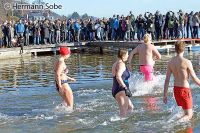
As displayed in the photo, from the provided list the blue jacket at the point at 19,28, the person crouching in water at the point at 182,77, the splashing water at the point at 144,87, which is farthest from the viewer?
the blue jacket at the point at 19,28

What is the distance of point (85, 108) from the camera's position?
12.3m

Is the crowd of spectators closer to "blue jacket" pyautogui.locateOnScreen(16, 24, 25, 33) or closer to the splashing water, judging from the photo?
"blue jacket" pyautogui.locateOnScreen(16, 24, 25, 33)

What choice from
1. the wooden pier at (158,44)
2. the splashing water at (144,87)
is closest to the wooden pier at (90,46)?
the wooden pier at (158,44)

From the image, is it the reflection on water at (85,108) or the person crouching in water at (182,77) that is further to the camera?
the reflection on water at (85,108)

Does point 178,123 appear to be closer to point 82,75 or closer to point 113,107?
point 113,107

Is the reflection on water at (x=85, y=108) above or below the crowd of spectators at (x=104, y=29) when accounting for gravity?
below

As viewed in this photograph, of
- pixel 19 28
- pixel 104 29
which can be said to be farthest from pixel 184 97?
pixel 104 29

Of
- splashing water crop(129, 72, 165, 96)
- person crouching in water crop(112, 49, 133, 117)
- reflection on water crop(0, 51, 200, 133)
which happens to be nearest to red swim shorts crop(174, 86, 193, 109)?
reflection on water crop(0, 51, 200, 133)

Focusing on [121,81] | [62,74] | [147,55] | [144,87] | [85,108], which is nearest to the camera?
[121,81]

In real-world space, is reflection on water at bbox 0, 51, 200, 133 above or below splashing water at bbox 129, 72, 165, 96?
below

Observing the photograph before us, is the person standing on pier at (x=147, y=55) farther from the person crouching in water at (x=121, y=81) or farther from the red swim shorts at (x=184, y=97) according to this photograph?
the red swim shorts at (x=184, y=97)

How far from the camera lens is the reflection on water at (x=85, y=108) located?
10.1m

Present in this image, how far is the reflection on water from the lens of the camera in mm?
10102

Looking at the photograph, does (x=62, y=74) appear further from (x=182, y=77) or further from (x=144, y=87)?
(x=144, y=87)
